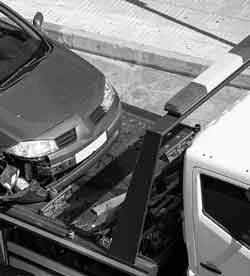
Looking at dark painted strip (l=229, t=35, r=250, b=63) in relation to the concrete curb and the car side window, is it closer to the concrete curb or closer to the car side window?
the car side window

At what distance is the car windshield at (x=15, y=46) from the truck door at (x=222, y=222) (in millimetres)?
2632

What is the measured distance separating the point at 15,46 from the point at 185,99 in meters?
2.99

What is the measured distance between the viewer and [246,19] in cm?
991

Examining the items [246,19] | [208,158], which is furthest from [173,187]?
[246,19]

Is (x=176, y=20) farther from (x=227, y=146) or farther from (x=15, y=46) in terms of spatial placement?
(x=227, y=146)

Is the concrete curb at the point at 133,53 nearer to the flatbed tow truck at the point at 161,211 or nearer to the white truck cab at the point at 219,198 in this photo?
the flatbed tow truck at the point at 161,211

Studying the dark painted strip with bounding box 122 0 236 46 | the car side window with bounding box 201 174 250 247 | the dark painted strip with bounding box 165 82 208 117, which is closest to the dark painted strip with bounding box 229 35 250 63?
the dark painted strip with bounding box 165 82 208 117

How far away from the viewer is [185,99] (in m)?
4.27

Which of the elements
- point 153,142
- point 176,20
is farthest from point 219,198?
point 176,20

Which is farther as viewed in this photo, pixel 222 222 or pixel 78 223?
pixel 78 223

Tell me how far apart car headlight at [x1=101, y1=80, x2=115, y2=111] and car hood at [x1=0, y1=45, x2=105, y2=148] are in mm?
59

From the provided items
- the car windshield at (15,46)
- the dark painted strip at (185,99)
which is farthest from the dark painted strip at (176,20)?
the dark painted strip at (185,99)

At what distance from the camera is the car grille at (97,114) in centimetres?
629

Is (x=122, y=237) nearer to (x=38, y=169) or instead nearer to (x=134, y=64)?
(x=38, y=169)
